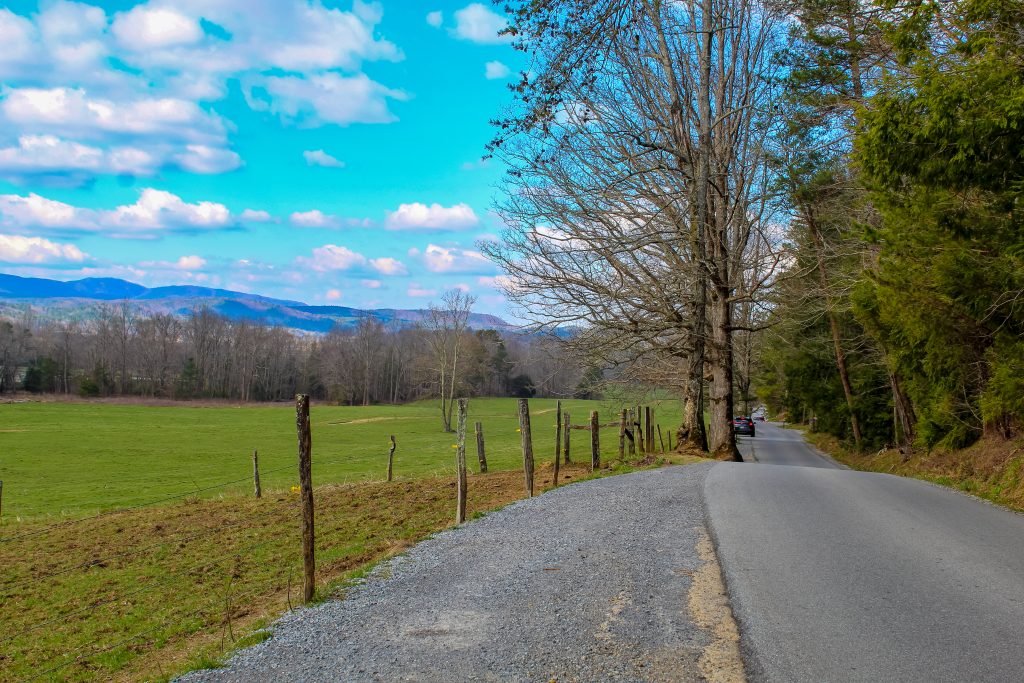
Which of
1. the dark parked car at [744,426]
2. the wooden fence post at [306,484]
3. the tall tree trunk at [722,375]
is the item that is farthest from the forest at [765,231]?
the dark parked car at [744,426]

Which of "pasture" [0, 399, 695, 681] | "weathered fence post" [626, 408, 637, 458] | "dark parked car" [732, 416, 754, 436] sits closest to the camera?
"pasture" [0, 399, 695, 681]

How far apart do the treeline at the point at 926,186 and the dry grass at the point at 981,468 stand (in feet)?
1.99

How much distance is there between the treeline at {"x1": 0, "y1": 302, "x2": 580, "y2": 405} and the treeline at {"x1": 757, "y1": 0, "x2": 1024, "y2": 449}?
7624 centimetres

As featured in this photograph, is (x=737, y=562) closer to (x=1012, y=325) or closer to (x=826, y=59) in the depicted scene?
(x=1012, y=325)

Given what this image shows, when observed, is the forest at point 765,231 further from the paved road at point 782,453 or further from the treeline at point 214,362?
the treeline at point 214,362

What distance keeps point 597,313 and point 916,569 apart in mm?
14493

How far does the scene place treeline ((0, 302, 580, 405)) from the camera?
106994mm

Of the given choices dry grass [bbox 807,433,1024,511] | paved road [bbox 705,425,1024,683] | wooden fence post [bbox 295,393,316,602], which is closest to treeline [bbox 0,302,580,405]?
dry grass [bbox 807,433,1024,511]

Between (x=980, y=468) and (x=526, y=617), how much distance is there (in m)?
14.3

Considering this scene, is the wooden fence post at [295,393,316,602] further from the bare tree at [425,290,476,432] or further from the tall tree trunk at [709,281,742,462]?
the bare tree at [425,290,476,432]

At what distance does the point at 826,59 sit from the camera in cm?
1625

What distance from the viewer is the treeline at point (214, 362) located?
106994 mm

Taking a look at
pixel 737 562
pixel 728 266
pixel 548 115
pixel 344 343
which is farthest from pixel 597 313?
pixel 344 343

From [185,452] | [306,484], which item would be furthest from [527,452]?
[185,452]
